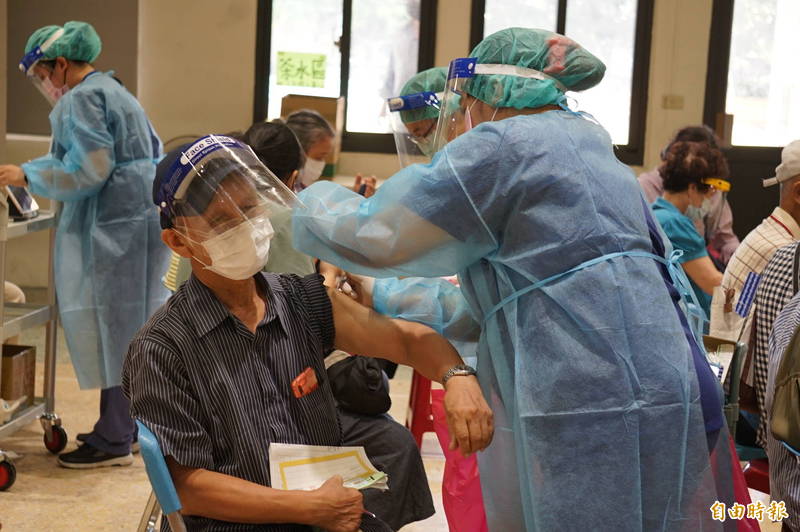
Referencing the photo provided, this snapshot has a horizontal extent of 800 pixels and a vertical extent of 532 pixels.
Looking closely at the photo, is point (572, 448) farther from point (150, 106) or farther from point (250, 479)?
point (150, 106)

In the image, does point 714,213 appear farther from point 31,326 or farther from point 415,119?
point 31,326

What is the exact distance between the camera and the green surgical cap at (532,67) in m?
1.76

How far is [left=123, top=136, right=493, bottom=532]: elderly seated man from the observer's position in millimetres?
1666

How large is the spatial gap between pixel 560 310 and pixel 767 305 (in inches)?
53.3

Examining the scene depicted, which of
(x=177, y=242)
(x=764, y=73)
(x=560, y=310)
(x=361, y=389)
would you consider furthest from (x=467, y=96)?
(x=764, y=73)

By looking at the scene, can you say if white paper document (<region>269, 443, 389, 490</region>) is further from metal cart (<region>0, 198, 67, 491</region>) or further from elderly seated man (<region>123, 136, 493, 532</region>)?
metal cart (<region>0, 198, 67, 491</region>)

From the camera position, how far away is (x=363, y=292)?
190cm

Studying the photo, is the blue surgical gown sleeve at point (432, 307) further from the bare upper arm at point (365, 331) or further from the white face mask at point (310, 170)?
the white face mask at point (310, 170)

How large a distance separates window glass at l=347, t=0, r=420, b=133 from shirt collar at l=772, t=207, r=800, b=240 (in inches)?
146

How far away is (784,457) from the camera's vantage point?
7.08 feet

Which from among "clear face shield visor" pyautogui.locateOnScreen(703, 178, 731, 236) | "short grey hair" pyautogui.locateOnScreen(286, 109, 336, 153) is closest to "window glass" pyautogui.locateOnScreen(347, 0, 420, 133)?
"clear face shield visor" pyautogui.locateOnScreen(703, 178, 731, 236)

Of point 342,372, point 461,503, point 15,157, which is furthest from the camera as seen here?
point 15,157

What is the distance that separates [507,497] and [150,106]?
5.37 metres

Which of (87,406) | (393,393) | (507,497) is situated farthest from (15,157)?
Result: (507,497)
